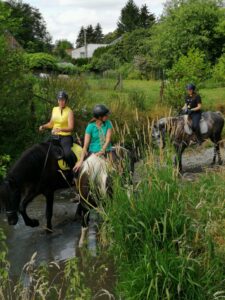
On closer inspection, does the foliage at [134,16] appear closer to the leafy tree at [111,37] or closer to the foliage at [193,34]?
the leafy tree at [111,37]

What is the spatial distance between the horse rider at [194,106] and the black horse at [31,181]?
5107mm

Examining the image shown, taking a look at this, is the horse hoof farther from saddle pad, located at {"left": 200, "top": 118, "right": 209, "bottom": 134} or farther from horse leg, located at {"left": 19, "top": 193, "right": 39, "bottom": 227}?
saddle pad, located at {"left": 200, "top": 118, "right": 209, "bottom": 134}

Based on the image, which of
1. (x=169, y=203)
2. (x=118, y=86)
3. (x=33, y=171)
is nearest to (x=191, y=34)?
(x=118, y=86)

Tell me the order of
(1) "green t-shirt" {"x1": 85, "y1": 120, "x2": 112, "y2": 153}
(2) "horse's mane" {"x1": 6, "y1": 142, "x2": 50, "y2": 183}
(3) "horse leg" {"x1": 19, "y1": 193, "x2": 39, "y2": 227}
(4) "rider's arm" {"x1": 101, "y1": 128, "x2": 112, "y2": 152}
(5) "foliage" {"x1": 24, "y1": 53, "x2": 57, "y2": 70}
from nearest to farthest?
(4) "rider's arm" {"x1": 101, "y1": 128, "x2": 112, "y2": 152}
(1) "green t-shirt" {"x1": 85, "y1": 120, "x2": 112, "y2": 153}
(2) "horse's mane" {"x1": 6, "y1": 142, "x2": 50, "y2": 183}
(3) "horse leg" {"x1": 19, "y1": 193, "x2": 39, "y2": 227}
(5) "foliage" {"x1": 24, "y1": 53, "x2": 57, "y2": 70}

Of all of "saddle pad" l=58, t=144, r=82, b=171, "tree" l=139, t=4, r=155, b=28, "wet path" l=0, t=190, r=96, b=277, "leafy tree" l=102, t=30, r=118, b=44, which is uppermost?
"tree" l=139, t=4, r=155, b=28

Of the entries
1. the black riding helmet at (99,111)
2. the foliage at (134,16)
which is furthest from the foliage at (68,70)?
the foliage at (134,16)

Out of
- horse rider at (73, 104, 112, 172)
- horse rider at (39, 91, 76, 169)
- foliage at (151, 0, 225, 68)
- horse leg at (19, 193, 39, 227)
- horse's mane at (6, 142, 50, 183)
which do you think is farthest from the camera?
foliage at (151, 0, 225, 68)

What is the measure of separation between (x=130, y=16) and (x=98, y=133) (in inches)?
3360

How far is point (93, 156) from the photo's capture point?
7.13 metres

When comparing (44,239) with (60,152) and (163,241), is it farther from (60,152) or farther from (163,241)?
(163,241)

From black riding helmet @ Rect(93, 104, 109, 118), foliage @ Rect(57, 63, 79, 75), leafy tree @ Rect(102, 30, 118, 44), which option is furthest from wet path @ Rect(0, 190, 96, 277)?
leafy tree @ Rect(102, 30, 118, 44)

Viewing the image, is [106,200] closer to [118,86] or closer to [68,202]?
[68,202]

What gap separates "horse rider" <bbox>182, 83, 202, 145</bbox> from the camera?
12289mm

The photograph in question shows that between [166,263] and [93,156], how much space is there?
2821 mm
